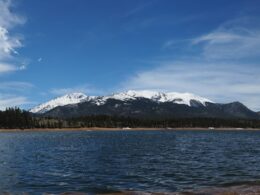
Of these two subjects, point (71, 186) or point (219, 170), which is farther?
point (219, 170)

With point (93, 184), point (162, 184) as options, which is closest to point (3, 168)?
point (93, 184)

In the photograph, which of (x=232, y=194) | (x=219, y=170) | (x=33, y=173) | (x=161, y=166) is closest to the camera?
(x=232, y=194)

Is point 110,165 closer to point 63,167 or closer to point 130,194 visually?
point 63,167

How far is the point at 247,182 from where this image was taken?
47000 millimetres

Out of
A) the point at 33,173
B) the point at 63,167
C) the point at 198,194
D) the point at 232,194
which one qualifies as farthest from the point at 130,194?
the point at 63,167

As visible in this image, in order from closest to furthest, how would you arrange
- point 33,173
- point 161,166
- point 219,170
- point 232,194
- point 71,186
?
point 232,194 → point 71,186 → point 33,173 → point 219,170 → point 161,166

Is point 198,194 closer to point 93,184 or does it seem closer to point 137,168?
point 93,184

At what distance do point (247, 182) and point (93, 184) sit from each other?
1560cm

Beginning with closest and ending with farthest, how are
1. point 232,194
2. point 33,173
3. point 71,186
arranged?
point 232,194
point 71,186
point 33,173

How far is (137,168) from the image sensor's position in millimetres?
60188

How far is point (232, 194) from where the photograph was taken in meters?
38.5

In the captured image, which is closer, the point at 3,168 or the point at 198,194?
the point at 198,194

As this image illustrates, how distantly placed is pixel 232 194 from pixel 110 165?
29.0 m

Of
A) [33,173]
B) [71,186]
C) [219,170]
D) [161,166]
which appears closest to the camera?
[71,186]
